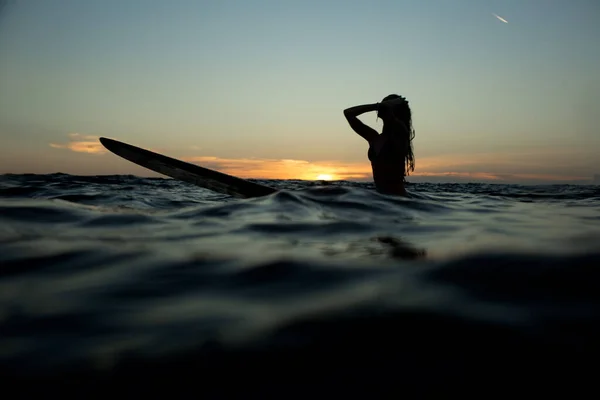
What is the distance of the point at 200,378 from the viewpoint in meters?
0.93

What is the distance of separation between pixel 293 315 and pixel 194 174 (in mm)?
4575

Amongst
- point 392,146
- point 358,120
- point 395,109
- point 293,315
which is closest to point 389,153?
point 392,146

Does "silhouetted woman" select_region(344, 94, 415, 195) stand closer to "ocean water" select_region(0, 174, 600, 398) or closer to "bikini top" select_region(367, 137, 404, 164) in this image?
"bikini top" select_region(367, 137, 404, 164)

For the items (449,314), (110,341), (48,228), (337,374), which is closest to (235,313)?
(110,341)

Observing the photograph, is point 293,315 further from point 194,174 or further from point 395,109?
point 395,109

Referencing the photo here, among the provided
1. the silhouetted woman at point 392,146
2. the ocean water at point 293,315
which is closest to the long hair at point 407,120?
the silhouetted woman at point 392,146

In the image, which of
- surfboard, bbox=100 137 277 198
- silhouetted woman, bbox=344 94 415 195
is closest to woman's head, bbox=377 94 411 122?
silhouetted woman, bbox=344 94 415 195

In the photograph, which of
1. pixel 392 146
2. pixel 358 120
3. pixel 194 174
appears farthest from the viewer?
pixel 358 120

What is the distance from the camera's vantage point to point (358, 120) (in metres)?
6.89

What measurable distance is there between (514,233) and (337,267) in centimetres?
193

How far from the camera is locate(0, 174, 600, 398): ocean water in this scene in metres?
0.93

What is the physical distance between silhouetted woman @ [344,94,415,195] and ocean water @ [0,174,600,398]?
371 centimetres

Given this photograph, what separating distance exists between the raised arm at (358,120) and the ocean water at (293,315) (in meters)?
4.37

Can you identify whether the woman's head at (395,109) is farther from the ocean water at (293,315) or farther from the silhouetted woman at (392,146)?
the ocean water at (293,315)
